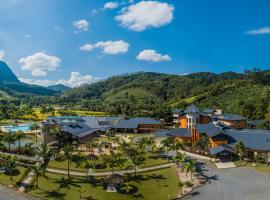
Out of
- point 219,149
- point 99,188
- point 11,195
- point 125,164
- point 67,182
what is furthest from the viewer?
point 219,149

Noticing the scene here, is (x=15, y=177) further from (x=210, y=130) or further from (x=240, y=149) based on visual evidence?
(x=210, y=130)

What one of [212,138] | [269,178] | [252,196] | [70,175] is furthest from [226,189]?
[70,175]

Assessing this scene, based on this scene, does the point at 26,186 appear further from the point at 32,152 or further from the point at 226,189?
the point at 226,189

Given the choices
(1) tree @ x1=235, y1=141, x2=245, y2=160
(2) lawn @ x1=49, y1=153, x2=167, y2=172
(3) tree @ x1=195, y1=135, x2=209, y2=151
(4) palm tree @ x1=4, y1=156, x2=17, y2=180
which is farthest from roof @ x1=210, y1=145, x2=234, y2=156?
(4) palm tree @ x1=4, y1=156, x2=17, y2=180

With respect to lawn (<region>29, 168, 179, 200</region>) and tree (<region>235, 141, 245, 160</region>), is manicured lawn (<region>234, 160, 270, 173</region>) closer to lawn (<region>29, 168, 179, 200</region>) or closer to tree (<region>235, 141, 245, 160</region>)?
tree (<region>235, 141, 245, 160</region>)

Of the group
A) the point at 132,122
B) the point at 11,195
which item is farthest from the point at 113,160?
the point at 132,122
